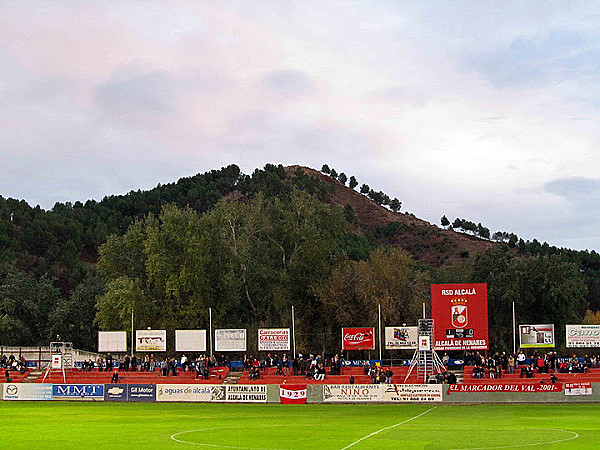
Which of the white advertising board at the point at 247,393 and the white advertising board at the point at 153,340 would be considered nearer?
the white advertising board at the point at 247,393

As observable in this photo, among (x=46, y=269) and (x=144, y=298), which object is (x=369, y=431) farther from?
(x=46, y=269)

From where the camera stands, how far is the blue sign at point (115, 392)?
58812 mm

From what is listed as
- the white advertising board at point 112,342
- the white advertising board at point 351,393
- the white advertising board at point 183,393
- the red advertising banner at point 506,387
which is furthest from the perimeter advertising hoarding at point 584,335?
the white advertising board at point 112,342

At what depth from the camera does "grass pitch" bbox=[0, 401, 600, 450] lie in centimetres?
2961

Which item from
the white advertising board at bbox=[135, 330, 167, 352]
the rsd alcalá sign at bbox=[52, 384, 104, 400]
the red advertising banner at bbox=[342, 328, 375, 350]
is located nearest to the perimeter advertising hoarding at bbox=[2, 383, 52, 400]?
the rsd alcalá sign at bbox=[52, 384, 104, 400]

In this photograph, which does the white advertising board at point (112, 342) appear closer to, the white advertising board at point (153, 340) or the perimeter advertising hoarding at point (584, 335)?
the white advertising board at point (153, 340)

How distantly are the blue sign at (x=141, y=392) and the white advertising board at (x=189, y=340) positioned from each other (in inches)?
383

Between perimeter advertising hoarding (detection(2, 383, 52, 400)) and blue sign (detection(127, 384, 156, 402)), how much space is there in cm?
682

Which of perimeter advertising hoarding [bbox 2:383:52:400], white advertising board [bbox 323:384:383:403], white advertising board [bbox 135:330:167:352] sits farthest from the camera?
white advertising board [bbox 135:330:167:352]

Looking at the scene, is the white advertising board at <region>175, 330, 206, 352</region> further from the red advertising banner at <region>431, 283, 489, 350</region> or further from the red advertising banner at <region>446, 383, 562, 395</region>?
the red advertising banner at <region>446, 383, 562, 395</region>

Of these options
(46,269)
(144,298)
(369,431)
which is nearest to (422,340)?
(369,431)

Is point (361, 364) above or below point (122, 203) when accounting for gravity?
below

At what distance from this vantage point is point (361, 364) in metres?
67.6

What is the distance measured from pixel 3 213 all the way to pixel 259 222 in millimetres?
95072
